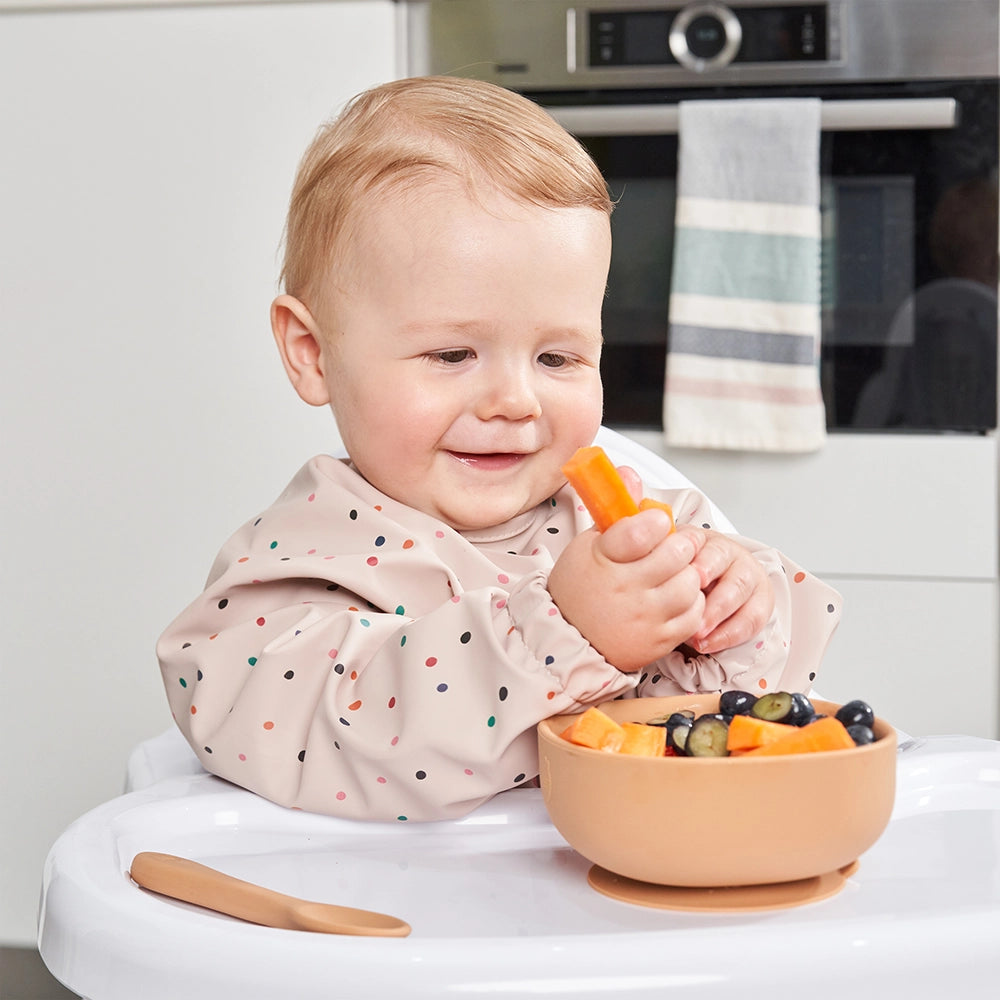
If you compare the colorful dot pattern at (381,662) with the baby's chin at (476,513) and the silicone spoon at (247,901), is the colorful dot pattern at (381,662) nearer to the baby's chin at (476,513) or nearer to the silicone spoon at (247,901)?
the baby's chin at (476,513)

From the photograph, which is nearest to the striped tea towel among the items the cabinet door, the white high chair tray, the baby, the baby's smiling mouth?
the cabinet door

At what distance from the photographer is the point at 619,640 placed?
60 cm

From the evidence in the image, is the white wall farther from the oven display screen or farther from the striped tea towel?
the striped tea towel

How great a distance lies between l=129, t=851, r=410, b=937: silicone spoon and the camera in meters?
0.48

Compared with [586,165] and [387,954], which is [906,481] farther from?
[387,954]

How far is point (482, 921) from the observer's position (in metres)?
0.51

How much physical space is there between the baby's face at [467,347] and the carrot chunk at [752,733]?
0.28 m

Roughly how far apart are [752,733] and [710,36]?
136cm

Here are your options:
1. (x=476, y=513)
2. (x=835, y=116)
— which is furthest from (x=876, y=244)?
(x=476, y=513)

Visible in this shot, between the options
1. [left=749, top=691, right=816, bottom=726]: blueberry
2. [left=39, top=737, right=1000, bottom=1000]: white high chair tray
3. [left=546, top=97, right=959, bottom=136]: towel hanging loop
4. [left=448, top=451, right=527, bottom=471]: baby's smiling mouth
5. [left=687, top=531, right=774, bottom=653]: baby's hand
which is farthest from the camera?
[left=546, top=97, right=959, bottom=136]: towel hanging loop

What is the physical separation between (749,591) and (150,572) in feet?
4.00

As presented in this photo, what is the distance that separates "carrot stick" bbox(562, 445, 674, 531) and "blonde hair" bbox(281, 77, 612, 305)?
0.74 ft

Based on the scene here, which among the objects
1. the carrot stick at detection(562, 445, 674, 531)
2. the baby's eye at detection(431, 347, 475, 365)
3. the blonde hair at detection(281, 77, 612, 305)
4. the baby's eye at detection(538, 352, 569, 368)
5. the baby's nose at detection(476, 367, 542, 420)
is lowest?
the carrot stick at detection(562, 445, 674, 531)

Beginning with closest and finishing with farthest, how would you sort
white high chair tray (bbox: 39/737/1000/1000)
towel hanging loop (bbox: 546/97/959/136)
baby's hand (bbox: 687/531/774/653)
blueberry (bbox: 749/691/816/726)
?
white high chair tray (bbox: 39/737/1000/1000) → blueberry (bbox: 749/691/816/726) → baby's hand (bbox: 687/531/774/653) → towel hanging loop (bbox: 546/97/959/136)
